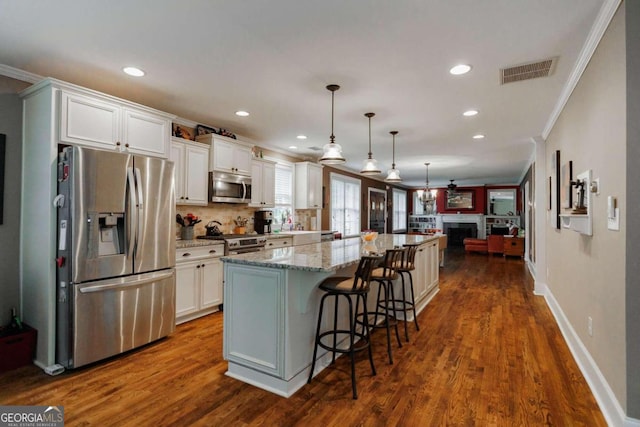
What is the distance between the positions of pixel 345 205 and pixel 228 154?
445 cm

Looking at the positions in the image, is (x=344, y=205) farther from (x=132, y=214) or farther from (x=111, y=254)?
(x=111, y=254)

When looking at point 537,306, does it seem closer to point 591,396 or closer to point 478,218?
point 591,396

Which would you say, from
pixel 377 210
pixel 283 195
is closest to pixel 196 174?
pixel 283 195

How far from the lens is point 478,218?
1280 centimetres

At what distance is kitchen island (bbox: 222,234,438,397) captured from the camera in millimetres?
2301

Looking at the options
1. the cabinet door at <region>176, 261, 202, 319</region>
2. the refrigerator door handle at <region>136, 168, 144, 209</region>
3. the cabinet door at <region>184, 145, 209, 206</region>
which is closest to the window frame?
the cabinet door at <region>184, 145, 209, 206</region>

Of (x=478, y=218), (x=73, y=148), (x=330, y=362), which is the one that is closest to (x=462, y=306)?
(x=330, y=362)

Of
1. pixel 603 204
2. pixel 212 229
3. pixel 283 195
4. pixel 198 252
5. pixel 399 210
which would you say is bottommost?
pixel 198 252

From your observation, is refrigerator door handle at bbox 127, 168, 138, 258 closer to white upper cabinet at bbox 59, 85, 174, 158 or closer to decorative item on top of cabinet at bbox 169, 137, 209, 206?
white upper cabinet at bbox 59, 85, 174, 158

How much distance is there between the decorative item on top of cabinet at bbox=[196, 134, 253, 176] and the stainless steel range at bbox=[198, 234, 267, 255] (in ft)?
3.08

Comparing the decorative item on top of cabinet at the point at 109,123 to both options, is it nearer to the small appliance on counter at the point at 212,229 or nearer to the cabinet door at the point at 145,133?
the cabinet door at the point at 145,133

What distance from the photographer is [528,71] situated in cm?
288

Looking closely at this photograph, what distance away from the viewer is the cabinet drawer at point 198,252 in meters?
3.67

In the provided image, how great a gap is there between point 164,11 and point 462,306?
462 centimetres
